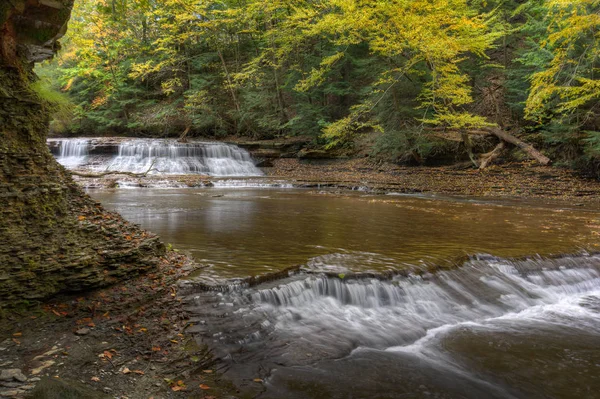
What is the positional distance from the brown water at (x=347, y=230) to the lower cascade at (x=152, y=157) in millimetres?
8818

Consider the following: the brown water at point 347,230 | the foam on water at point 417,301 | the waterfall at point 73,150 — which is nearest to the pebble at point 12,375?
the foam on water at point 417,301

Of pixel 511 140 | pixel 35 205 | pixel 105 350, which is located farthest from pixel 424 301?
pixel 511 140

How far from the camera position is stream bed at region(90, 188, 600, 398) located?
3055mm

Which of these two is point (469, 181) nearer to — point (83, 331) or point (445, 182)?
point (445, 182)

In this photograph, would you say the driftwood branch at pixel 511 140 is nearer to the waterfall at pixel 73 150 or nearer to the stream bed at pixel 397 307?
the stream bed at pixel 397 307

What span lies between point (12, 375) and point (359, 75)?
71.9ft

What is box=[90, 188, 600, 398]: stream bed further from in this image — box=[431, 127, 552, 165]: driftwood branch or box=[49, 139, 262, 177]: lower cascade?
box=[49, 139, 262, 177]: lower cascade

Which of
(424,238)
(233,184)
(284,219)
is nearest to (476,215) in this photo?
(424,238)

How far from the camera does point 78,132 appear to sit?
2789 centimetres

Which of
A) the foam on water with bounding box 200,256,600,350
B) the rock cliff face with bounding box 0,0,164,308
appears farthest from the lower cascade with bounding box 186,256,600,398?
the rock cliff face with bounding box 0,0,164,308

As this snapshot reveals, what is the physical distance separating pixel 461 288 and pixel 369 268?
1.24m

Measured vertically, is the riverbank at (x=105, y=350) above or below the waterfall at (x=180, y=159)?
below

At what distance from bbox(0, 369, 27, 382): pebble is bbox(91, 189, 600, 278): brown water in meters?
2.12

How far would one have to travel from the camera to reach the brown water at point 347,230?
520cm
